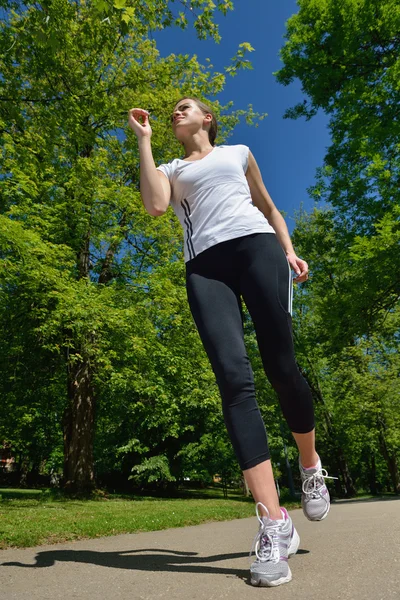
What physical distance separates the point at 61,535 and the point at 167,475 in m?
19.5

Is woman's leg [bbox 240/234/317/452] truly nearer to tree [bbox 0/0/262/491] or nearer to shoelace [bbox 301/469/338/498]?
shoelace [bbox 301/469/338/498]

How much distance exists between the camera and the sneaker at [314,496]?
2.31 meters

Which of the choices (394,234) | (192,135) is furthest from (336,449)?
(192,135)

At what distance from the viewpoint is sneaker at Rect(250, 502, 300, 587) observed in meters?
1.67

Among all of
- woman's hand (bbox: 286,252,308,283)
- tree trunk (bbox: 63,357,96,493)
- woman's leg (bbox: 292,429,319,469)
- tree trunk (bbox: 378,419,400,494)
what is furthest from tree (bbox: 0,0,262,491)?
tree trunk (bbox: 378,419,400,494)

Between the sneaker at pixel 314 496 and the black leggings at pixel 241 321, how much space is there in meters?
0.26

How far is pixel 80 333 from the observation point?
11.8 m

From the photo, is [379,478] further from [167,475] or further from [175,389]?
[175,389]

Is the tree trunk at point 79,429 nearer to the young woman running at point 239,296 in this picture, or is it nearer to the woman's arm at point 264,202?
the woman's arm at point 264,202

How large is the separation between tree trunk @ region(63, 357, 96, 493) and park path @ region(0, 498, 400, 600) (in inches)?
456

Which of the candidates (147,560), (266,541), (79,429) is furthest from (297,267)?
(79,429)

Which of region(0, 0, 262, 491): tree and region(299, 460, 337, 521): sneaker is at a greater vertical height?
region(0, 0, 262, 491): tree

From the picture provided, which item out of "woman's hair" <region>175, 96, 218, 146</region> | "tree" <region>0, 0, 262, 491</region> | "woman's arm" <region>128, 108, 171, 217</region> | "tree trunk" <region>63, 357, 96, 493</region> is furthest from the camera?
"tree trunk" <region>63, 357, 96, 493</region>

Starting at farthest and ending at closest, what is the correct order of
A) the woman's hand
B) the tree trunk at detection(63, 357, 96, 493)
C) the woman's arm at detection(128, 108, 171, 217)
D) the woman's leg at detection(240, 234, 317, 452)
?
the tree trunk at detection(63, 357, 96, 493) < the woman's hand < the woman's arm at detection(128, 108, 171, 217) < the woman's leg at detection(240, 234, 317, 452)
